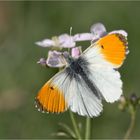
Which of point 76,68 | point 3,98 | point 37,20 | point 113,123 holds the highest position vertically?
point 37,20

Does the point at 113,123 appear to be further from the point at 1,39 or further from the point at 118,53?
the point at 118,53

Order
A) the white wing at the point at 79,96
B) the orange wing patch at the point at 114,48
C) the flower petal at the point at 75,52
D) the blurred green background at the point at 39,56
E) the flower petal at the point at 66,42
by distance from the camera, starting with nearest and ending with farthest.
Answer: the white wing at the point at 79,96
the orange wing patch at the point at 114,48
the flower petal at the point at 75,52
the flower petal at the point at 66,42
the blurred green background at the point at 39,56

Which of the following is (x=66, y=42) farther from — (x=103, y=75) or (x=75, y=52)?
(x=103, y=75)

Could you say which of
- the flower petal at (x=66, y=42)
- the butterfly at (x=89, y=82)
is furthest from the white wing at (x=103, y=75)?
the flower petal at (x=66, y=42)

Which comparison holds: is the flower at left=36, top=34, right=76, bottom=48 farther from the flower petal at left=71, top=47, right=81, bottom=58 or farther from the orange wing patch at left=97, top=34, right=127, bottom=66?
the orange wing patch at left=97, top=34, right=127, bottom=66

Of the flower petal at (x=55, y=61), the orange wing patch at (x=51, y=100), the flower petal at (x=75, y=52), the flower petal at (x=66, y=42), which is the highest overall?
the flower petal at (x=66, y=42)

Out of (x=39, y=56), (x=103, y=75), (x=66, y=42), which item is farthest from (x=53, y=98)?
(x=39, y=56)

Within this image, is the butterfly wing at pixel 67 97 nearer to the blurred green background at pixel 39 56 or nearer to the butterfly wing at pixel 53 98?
the butterfly wing at pixel 53 98

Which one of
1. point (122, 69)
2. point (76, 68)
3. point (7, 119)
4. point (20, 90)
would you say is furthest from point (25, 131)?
point (76, 68)
